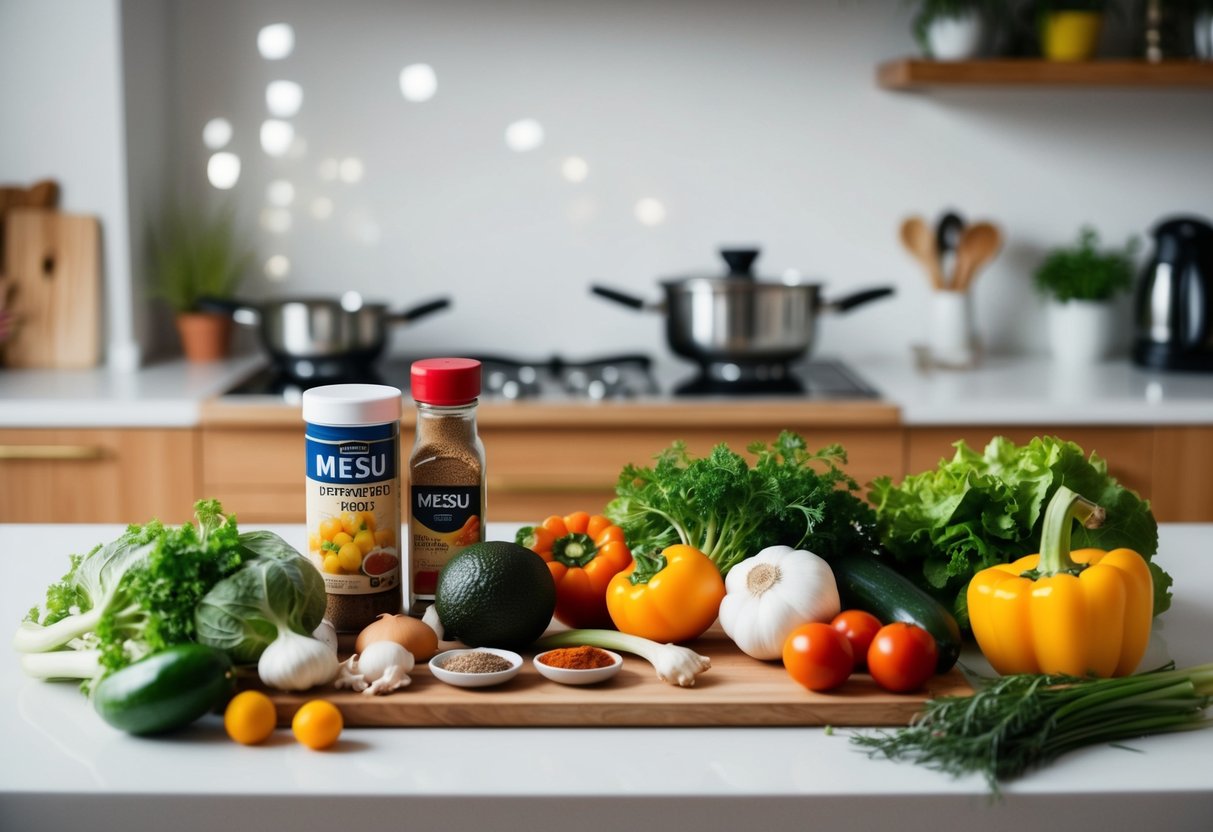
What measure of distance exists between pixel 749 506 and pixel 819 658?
228 mm

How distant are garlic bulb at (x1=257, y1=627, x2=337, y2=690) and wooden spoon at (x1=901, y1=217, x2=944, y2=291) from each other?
2.36 m

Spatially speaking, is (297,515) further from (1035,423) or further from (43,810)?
(43,810)

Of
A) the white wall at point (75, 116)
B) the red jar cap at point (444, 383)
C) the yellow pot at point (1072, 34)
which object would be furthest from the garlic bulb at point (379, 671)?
the yellow pot at point (1072, 34)

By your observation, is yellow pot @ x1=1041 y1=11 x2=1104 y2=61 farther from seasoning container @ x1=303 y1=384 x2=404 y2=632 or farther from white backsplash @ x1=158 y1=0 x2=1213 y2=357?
seasoning container @ x1=303 y1=384 x2=404 y2=632

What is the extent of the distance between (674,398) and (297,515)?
795 mm

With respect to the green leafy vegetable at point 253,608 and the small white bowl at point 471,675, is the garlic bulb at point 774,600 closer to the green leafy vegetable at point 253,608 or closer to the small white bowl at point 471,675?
the small white bowl at point 471,675

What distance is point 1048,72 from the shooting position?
9.43ft

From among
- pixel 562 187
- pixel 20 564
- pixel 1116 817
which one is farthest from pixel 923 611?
pixel 562 187

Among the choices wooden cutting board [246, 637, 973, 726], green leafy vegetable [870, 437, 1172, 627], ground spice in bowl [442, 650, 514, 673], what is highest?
green leafy vegetable [870, 437, 1172, 627]

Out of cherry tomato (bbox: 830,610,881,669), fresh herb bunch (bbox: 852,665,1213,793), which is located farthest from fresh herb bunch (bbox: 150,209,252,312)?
fresh herb bunch (bbox: 852,665,1213,793)

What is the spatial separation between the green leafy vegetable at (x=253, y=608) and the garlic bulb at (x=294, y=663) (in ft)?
0.04

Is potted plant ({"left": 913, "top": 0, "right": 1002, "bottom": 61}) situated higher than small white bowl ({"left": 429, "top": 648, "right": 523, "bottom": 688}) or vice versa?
potted plant ({"left": 913, "top": 0, "right": 1002, "bottom": 61})

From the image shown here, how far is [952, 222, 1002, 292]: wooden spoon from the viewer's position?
3.13 m

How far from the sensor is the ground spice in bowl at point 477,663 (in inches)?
44.1
